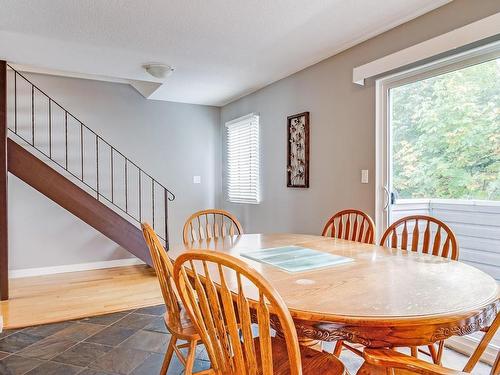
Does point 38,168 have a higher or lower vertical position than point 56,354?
higher

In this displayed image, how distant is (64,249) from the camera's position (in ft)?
14.3

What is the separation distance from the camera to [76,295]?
343 cm

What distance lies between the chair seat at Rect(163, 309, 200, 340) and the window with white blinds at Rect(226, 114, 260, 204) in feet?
9.33

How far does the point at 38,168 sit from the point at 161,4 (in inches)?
90.4

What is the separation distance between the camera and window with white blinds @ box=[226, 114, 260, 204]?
4.46 meters

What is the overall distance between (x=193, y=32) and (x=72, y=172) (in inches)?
107

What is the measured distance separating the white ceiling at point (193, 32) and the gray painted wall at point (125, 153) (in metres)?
0.85

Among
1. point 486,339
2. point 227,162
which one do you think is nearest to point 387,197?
point 486,339

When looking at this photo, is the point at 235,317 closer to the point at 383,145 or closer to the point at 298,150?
the point at 383,145

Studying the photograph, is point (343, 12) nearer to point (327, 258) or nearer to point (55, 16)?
point (327, 258)

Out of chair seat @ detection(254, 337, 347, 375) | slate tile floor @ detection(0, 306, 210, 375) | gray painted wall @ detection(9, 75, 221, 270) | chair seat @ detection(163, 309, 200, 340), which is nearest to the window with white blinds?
gray painted wall @ detection(9, 75, 221, 270)

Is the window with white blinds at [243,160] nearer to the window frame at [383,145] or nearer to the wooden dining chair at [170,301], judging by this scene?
the window frame at [383,145]

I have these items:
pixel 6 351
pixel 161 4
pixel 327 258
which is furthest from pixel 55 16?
pixel 327 258

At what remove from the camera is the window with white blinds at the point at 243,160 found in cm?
446
